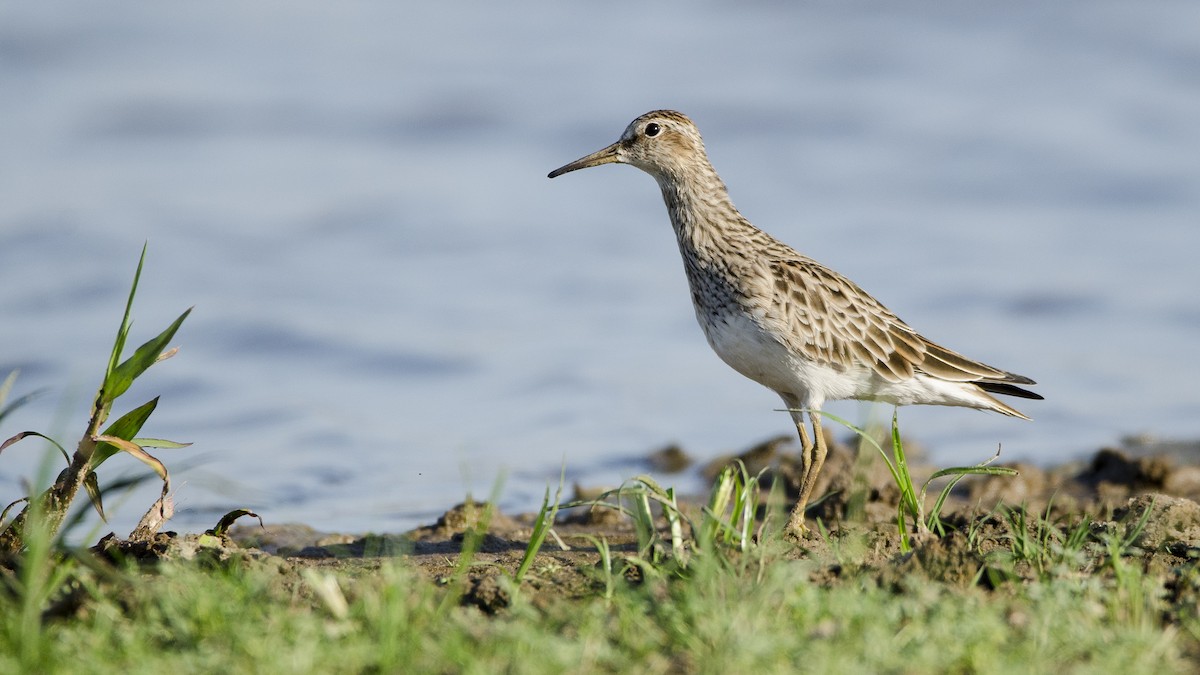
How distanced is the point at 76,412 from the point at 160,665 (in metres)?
7.64

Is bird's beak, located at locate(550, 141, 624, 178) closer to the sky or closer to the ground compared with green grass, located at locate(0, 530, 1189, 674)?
closer to the sky

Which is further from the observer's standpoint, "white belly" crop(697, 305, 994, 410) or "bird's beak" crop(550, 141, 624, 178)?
"bird's beak" crop(550, 141, 624, 178)

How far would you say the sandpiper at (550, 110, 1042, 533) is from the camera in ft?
24.4

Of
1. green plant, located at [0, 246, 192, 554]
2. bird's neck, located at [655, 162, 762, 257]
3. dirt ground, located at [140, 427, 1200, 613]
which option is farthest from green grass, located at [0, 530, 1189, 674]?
bird's neck, located at [655, 162, 762, 257]

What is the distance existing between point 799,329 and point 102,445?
3.64 meters

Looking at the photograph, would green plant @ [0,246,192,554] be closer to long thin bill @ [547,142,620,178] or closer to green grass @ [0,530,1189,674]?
green grass @ [0,530,1189,674]

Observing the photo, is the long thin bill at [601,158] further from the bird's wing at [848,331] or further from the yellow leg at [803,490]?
the yellow leg at [803,490]

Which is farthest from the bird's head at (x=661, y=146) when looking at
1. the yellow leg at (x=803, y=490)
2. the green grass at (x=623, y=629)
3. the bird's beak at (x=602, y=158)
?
the green grass at (x=623, y=629)

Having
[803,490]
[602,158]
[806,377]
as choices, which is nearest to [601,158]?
[602,158]

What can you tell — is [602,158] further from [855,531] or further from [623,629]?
[623,629]

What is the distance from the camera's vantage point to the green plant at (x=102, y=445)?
5340 millimetres

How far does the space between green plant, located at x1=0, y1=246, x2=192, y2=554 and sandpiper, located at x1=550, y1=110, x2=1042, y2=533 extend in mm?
3211

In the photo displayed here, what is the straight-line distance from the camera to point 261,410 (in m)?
11.7

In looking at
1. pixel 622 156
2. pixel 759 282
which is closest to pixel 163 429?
pixel 622 156
